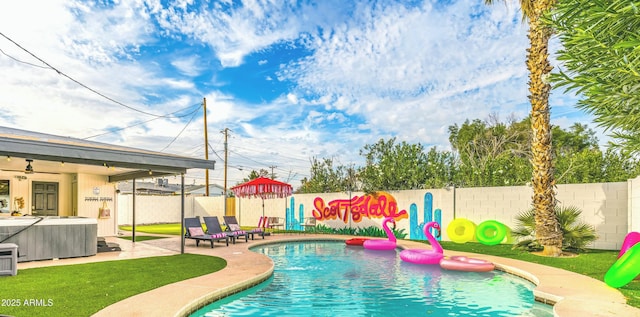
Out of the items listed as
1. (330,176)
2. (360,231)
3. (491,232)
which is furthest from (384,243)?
(330,176)

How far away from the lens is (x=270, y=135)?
97.7 ft

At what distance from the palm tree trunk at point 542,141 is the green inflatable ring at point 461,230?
3.60 metres

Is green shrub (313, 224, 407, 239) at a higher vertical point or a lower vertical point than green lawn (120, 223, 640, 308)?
lower

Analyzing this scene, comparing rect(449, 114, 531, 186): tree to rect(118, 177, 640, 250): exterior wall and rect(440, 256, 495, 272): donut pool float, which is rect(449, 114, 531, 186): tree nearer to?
rect(118, 177, 640, 250): exterior wall

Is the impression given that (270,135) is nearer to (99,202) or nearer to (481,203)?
(99,202)

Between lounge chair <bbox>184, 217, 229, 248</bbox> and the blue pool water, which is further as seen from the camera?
lounge chair <bbox>184, 217, 229, 248</bbox>

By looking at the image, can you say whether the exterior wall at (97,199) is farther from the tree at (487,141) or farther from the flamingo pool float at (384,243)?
the tree at (487,141)

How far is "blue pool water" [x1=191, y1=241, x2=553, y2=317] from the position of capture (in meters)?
6.57

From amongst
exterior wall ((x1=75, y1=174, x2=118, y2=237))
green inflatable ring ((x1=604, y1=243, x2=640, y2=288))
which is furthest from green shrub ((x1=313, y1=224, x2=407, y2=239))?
green inflatable ring ((x1=604, y1=243, x2=640, y2=288))

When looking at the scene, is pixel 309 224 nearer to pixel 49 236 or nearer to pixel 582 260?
pixel 49 236

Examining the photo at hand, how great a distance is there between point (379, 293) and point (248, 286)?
2.69 metres

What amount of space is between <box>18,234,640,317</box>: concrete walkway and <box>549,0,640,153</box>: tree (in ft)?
10.2

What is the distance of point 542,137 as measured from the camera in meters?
11.8

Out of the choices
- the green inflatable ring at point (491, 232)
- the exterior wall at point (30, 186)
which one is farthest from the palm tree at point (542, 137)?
the exterior wall at point (30, 186)
